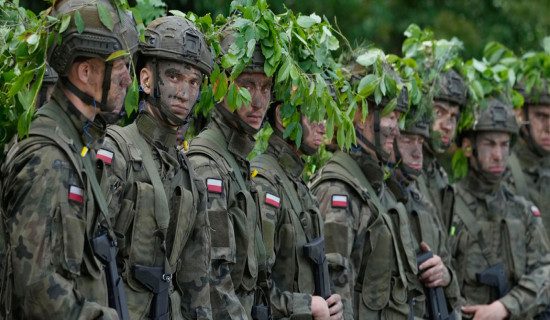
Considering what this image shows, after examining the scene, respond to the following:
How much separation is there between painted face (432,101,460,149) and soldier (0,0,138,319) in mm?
5836

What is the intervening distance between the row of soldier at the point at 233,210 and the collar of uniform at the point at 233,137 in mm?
11

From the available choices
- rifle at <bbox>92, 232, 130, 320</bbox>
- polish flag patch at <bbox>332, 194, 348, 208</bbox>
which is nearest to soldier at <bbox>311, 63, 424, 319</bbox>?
polish flag patch at <bbox>332, 194, 348, 208</bbox>

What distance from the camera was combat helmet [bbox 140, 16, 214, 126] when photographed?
26.2ft

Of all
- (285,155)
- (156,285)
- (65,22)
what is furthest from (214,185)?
(65,22)

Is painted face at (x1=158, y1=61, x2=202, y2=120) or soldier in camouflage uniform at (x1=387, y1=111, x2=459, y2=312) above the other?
painted face at (x1=158, y1=61, x2=202, y2=120)

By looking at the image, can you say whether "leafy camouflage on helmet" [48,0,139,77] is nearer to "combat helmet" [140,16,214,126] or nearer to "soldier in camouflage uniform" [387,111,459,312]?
"combat helmet" [140,16,214,126]

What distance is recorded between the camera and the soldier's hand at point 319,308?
29.8ft

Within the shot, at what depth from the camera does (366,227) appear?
10.2 metres

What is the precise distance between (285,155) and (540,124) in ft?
19.1

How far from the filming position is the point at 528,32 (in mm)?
23703

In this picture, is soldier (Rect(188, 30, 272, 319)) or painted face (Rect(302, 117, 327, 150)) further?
painted face (Rect(302, 117, 327, 150))

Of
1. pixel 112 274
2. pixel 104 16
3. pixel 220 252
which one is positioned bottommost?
pixel 220 252

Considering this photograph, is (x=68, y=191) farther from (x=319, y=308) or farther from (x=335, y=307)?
(x=335, y=307)

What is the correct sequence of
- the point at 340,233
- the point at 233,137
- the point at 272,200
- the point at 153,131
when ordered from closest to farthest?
the point at 153,131, the point at 233,137, the point at 272,200, the point at 340,233
